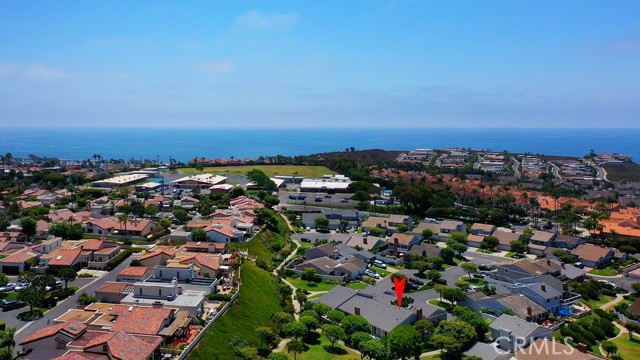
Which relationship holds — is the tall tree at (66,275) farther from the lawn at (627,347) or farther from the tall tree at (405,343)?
the lawn at (627,347)

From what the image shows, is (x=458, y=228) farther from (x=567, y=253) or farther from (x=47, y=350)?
(x=47, y=350)

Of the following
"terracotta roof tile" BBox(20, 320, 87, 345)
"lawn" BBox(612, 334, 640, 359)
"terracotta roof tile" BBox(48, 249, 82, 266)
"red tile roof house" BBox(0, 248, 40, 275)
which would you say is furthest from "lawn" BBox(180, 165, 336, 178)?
"terracotta roof tile" BBox(20, 320, 87, 345)

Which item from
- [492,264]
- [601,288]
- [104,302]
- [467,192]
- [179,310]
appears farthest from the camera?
[467,192]

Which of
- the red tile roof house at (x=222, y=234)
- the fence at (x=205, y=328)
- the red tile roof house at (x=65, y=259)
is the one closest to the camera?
the fence at (x=205, y=328)

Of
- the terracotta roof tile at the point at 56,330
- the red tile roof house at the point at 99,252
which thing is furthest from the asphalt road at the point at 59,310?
the terracotta roof tile at the point at 56,330

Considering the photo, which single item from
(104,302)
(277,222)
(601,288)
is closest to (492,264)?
(601,288)
